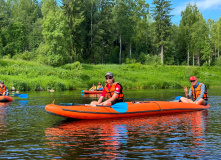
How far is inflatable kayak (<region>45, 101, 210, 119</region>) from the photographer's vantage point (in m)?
10.4

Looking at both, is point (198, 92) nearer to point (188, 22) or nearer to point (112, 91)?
point (112, 91)

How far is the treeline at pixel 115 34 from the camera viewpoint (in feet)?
156

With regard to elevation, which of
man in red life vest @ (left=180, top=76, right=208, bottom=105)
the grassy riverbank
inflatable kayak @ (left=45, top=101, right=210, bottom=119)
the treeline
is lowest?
inflatable kayak @ (left=45, top=101, right=210, bottom=119)

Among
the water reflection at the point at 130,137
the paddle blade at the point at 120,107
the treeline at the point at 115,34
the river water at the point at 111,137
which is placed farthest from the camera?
the treeline at the point at 115,34

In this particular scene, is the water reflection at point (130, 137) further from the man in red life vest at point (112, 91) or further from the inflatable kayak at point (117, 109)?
the man in red life vest at point (112, 91)

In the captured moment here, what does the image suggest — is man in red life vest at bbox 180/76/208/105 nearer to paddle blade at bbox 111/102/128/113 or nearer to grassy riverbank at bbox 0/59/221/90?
paddle blade at bbox 111/102/128/113

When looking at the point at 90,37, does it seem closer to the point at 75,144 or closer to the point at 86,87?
the point at 86,87

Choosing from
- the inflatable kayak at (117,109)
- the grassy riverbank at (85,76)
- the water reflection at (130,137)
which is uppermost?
the grassy riverbank at (85,76)

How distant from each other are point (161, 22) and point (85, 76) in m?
23.6

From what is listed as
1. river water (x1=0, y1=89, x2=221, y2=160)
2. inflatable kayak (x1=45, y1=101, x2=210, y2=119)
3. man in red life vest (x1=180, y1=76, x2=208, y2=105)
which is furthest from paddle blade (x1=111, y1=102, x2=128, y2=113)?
man in red life vest (x1=180, y1=76, x2=208, y2=105)

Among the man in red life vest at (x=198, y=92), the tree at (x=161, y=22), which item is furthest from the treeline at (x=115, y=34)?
the man in red life vest at (x=198, y=92)

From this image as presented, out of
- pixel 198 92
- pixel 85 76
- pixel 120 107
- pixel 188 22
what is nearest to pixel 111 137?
pixel 120 107

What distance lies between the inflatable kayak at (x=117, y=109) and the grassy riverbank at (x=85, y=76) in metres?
18.0

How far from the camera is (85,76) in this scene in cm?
3597
